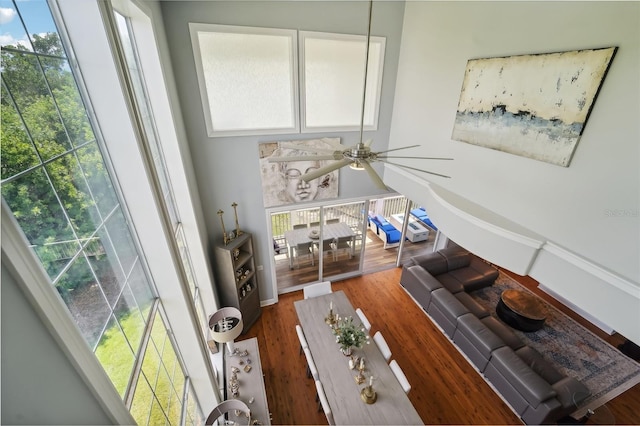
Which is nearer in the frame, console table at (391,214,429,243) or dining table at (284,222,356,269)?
dining table at (284,222,356,269)

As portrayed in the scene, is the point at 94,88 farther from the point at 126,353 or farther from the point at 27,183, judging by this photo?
the point at 126,353

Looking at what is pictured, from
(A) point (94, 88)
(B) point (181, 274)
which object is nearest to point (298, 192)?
(B) point (181, 274)

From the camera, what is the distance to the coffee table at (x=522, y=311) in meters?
5.18

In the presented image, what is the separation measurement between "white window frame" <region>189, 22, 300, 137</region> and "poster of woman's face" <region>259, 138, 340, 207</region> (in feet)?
0.86

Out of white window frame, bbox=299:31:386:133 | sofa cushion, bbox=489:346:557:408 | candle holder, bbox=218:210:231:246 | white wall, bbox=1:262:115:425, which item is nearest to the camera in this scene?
white wall, bbox=1:262:115:425

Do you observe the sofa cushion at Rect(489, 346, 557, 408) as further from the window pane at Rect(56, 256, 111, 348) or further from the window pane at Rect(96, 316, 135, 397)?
the window pane at Rect(56, 256, 111, 348)

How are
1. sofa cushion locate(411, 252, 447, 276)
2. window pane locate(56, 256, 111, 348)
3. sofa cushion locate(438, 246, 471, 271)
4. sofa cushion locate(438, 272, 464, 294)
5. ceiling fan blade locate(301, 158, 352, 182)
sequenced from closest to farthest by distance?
window pane locate(56, 256, 111, 348) < ceiling fan blade locate(301, 158, 352, 182) < sofa cushion locate(438, 272, 464, 294) < sofa cushion locate(411, 252, 447, 276) < sofa cushion locate(438, 246, 471, 271)

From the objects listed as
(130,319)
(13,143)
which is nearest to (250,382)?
(130,319)

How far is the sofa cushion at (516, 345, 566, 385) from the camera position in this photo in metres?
3.91

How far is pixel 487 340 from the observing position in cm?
423

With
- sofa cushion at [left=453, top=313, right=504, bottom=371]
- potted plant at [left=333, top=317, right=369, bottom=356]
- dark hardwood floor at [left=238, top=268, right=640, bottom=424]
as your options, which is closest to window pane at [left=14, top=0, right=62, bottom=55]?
potted plant at [left=333, top=317, right=369, bottom=356]

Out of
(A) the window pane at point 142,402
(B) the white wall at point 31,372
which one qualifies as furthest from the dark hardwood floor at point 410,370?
(B) the white wall at point 31,372

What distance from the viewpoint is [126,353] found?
188 centimetres

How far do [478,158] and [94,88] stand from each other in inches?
163
